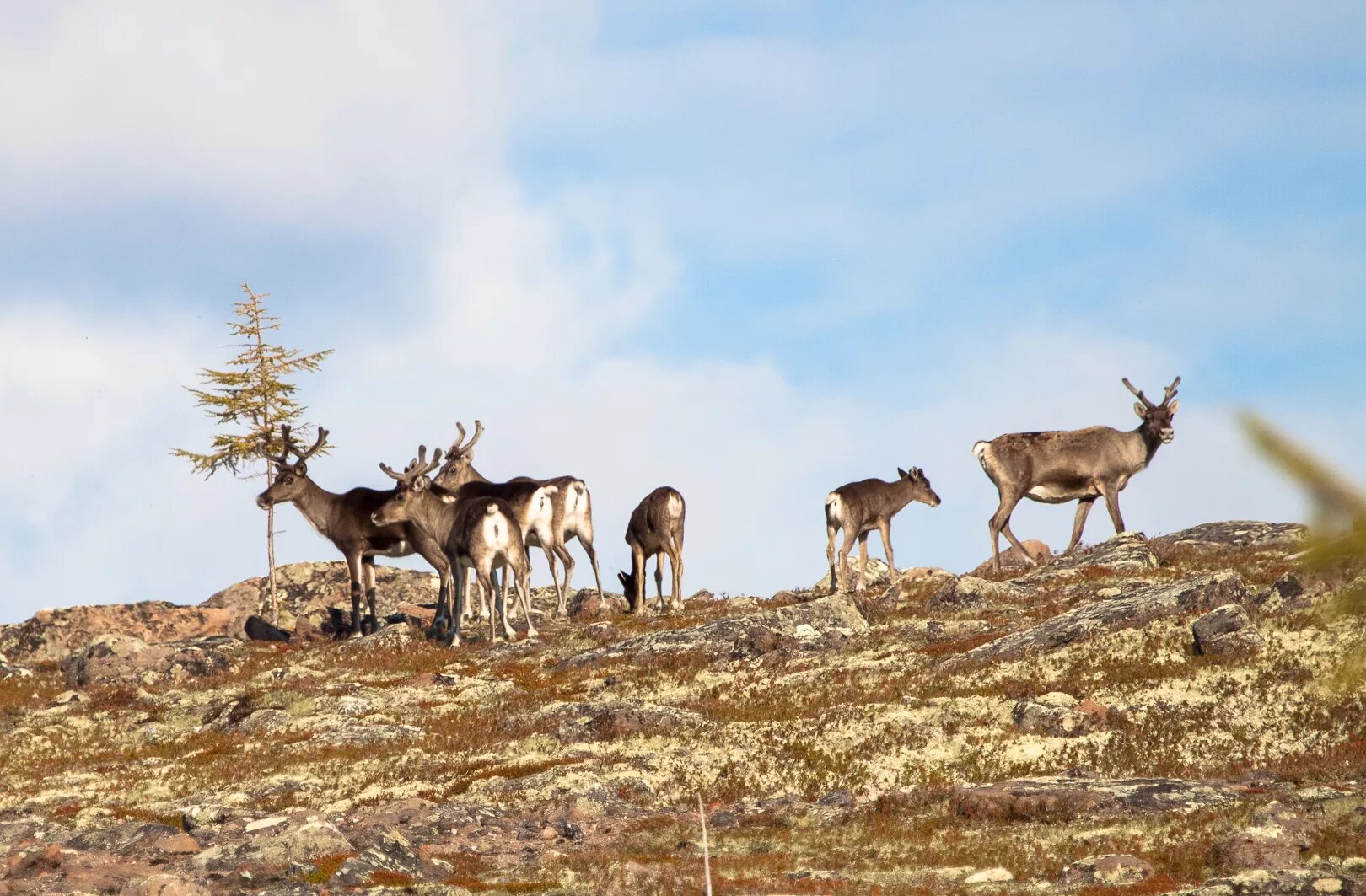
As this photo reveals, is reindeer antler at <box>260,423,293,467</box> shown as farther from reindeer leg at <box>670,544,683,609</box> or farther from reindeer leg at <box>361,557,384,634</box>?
reindeer leg at <box>670,544,683,609</box>

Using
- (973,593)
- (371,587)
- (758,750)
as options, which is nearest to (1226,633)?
(758,750)

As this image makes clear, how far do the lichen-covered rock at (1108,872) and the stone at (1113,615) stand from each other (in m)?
12.7

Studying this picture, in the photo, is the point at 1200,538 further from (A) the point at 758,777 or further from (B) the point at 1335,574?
(A) the point at 758,777

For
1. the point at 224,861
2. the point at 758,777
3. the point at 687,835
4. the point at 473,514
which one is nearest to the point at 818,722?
the point at 758,777

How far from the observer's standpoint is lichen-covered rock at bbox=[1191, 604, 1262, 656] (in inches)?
915

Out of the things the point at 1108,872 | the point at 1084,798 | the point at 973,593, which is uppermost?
the point at 973,593

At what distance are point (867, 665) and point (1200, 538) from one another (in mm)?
16912

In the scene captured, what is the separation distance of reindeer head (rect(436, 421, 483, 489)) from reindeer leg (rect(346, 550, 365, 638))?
9.91 feet

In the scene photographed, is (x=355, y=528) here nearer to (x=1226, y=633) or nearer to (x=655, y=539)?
(x=655, y=539)

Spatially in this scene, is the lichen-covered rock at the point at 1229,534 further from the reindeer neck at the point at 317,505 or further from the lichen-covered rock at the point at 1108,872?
the lichen-covered rock at the point at 1108,872

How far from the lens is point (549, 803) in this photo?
18.3 metres

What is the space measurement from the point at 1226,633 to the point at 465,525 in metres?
16.5

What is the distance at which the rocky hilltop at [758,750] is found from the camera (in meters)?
13.9

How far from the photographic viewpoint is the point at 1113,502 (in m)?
38.8
